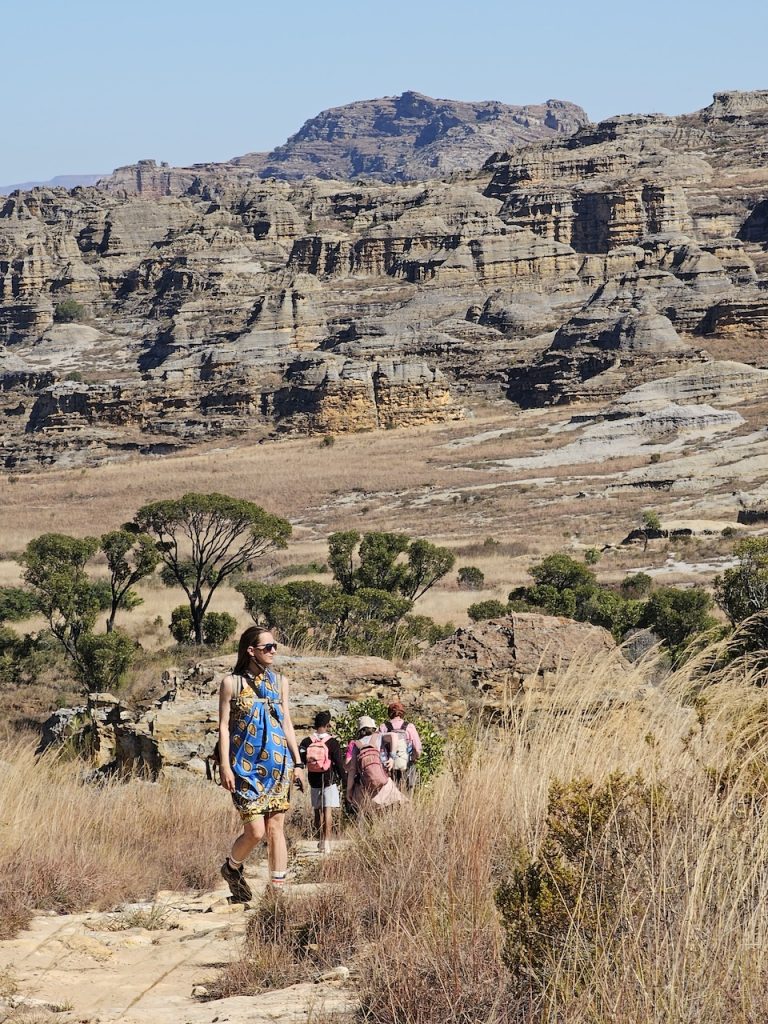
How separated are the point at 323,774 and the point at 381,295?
92571 mm

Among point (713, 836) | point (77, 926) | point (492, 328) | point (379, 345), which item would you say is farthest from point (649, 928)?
point (492, 328)

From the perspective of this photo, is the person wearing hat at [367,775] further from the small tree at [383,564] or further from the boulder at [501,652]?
the small tree at [383,564]

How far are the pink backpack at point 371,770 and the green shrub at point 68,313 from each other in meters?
105

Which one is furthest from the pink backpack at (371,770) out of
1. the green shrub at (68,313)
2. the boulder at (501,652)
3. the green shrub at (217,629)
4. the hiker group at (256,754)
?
the green shrub at (68,313)

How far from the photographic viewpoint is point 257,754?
6117 mm

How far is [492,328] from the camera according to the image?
92312 millimetres

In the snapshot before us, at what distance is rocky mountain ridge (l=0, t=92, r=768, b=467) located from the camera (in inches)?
3147

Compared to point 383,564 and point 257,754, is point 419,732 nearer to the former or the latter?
point 257,754

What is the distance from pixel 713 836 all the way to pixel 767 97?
6822 inches

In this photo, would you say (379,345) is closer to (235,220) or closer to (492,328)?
(492,328)

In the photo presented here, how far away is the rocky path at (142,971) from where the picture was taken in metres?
4.24

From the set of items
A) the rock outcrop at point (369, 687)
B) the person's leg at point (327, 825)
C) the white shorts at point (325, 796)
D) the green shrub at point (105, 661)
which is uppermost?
the white shorts at point (325, 796)

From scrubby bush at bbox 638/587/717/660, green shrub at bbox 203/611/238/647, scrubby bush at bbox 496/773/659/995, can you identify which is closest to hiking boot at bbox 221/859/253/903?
scrubby bush at bbox 496/773/659/995

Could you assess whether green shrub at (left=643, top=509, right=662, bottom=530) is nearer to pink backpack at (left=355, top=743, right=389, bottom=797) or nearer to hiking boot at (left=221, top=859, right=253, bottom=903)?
pink backpack at (left=355, top=743, right=389, bottom=797)
